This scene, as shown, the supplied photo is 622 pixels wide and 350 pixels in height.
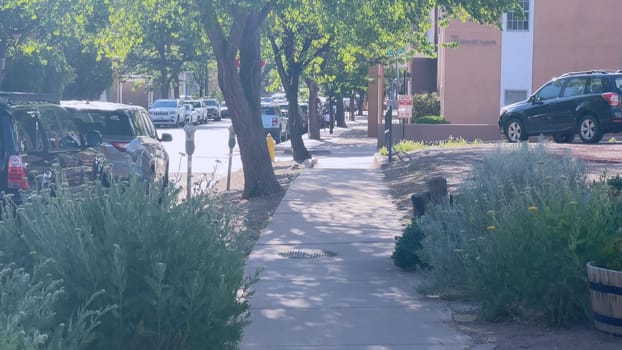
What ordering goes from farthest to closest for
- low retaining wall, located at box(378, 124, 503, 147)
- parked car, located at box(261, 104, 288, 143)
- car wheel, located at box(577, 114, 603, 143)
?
parked car, located at box(261, 104, 288, 143) → low retaining wall, located at box(378, 124, 503, 147) → car wheel, located at box(577, 114, 603, 143)

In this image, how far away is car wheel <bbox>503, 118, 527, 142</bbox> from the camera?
24688mm

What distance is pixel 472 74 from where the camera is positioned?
113 feet

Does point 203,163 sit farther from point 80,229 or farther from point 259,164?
point 80,229

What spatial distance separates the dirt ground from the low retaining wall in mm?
5901

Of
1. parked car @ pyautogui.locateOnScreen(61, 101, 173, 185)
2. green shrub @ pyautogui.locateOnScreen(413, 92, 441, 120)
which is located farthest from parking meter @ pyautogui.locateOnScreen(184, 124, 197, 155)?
green shrub @ pyautogui.locateOnScreen(413, 92, 441, 120)

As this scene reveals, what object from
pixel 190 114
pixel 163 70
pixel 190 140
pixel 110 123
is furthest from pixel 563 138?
pixel 190 114

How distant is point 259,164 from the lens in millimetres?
17781

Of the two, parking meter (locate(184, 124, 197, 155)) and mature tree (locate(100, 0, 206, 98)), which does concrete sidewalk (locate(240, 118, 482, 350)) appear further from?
mature tree (locate(100, 0, 206, 98))

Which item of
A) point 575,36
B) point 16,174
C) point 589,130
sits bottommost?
point 589,130

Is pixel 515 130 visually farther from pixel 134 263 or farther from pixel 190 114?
pixel 190 114

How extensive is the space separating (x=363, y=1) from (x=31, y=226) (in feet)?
36.8

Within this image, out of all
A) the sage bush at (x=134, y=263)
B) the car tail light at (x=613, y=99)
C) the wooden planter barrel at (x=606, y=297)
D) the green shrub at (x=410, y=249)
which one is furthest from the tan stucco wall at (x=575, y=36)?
the sage bush at (x=134, y=263)

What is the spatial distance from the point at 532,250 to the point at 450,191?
23.5ft

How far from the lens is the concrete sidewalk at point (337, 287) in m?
7.41
